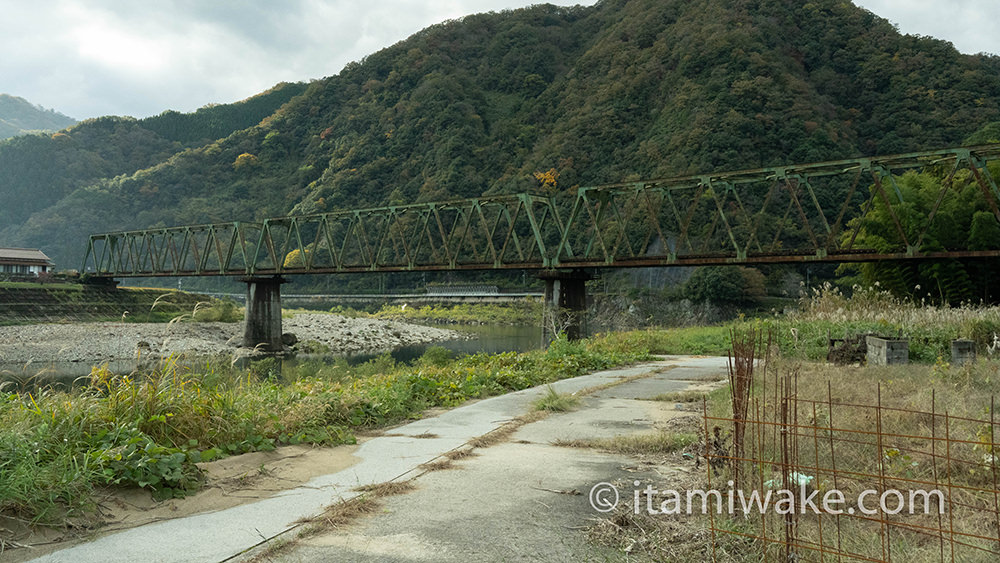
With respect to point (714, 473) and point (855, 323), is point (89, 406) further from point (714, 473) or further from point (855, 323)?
point (855, 323)

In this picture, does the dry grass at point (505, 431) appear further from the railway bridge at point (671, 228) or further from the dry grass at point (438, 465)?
the railway bridge at point (671, 228)

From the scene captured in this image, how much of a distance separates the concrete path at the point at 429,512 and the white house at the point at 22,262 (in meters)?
76.4

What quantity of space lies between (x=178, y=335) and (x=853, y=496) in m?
33.5

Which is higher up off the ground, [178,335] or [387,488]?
[387,488]

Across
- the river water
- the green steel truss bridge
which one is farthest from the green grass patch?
the green steel truss bridge

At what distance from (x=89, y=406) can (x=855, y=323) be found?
55.3 feet

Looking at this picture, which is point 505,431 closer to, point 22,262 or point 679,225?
point 679,225

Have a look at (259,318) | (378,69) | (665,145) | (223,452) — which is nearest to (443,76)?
(378,69)

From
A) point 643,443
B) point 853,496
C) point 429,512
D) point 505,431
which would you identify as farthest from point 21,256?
point 853,496

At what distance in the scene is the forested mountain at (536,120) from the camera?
66812 millimetres

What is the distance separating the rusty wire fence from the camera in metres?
3.51

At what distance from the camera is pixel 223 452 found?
5938 millimetres

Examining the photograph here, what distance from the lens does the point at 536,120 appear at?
111062mm

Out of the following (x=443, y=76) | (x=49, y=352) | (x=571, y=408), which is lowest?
(x=49, y=352)
